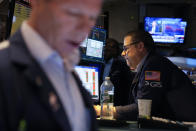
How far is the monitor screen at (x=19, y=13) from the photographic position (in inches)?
75.1

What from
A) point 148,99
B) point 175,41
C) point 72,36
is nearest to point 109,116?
point 148,99

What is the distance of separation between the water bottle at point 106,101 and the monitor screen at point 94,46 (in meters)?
0.27

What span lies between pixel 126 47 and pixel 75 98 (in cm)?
197

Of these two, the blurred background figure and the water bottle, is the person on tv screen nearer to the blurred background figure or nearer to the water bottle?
the water bottle

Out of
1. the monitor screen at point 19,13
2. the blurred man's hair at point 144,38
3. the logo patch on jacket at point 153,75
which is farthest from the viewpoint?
the blurred man's hair at point 144,38

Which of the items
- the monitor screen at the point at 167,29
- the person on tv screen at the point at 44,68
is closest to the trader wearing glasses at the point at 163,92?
the person on tv screen at the point at 44,68

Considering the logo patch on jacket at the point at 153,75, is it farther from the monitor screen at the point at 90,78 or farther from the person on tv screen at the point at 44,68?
the person on tv screen at the point at 44,68

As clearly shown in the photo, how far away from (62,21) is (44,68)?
143 millimetres

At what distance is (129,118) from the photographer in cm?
246

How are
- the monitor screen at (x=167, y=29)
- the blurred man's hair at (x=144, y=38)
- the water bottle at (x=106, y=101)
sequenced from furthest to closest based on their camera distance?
the monitor screen at (x=167, y=29) < the blurred man's hair at (x=144, y=38) < the water bottle at (x=106, y=101)

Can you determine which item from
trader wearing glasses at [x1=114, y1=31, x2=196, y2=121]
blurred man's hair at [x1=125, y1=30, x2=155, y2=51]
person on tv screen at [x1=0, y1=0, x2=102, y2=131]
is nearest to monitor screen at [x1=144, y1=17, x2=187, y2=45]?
blurred man's hair at [x1=125, y1=30, x2=155, y2=51]

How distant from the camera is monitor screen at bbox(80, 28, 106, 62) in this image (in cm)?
269

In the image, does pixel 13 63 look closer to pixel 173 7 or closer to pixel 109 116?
pixel 109 116

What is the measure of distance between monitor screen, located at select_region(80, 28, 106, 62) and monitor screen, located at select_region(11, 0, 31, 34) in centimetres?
72
